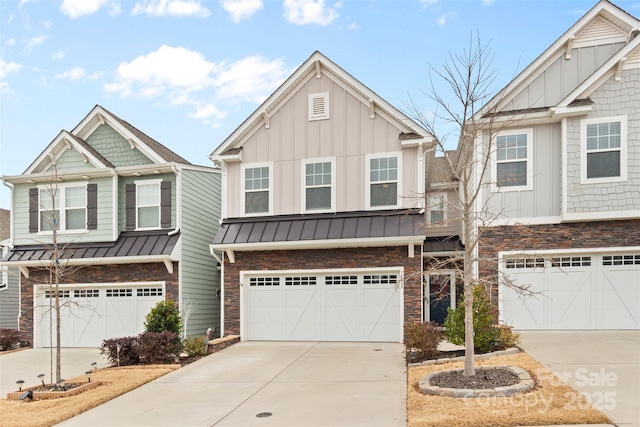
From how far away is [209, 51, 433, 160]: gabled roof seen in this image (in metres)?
14.4

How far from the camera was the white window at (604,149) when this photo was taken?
41.9ft

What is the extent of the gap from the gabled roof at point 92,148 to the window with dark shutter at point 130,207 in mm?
986

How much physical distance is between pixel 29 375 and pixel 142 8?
34.4ft

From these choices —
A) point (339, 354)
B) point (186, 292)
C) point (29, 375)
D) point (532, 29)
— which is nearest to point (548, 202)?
point (532, 29)

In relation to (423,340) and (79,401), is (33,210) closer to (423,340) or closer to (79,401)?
(79,401)

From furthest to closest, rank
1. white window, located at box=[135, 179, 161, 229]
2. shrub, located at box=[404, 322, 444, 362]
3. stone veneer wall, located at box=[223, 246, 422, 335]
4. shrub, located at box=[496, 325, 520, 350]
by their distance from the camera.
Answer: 1. white window, located at box=[135, 179, 161, 229]
2. stone veneer wall, located at box=[223, 246, 422, 335]
3. shrub, located at box=[404, 322, 444, 362]
4. shrub, located at box=[496, 325, 520, 350]

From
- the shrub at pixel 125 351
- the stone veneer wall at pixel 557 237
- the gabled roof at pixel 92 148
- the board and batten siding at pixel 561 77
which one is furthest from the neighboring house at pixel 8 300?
the board and batten siding at pixel 561 77

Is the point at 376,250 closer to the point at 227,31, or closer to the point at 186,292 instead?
the point at 186,292

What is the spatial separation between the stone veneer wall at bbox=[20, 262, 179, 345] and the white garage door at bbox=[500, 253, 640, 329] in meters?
10.00

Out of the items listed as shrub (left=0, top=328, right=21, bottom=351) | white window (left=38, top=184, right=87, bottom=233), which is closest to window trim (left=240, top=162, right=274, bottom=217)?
white window (left=38, top=184, right=87, bottom=233)

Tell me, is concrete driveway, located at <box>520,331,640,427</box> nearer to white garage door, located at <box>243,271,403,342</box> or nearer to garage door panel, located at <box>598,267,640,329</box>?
garage door panel, located at <box>598,267,640,329</box>

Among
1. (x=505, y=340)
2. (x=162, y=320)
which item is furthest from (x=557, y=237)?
(x=162, y=320)

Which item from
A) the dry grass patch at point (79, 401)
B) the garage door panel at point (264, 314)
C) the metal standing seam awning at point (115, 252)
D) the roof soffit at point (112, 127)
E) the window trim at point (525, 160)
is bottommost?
the dry grass patch at point (79, 401)

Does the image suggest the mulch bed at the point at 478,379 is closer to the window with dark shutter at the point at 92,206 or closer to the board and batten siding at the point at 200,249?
the board and batten siding at the point at 200,249
